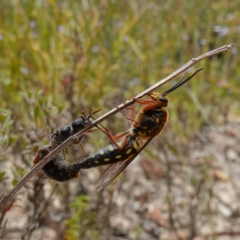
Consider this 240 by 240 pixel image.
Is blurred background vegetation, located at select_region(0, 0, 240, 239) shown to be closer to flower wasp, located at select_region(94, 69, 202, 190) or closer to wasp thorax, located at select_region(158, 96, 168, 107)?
flower wasp, located at select_region(94, 69, 202, 190)

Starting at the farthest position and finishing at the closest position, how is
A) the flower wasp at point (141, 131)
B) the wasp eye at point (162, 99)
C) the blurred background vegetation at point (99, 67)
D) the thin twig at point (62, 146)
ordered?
the blurred background vegetation at point (99, 67) → the flower wasp at point (141, 131) → the wasp eye at point (162, 99) → the thin twig at point (62, 146)

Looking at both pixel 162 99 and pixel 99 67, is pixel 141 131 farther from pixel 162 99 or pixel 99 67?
pixel 99 67

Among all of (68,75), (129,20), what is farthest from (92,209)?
(129,20)

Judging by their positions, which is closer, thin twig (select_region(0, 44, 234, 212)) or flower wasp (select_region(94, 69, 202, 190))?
thin twig (select_region(0, 44, 234, 212))

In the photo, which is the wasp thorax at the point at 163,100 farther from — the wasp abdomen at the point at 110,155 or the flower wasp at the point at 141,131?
the wasp abdomen at the point at 110,155

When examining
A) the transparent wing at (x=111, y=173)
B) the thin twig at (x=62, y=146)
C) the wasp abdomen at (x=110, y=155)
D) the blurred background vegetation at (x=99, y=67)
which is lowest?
the thin twig at (x=62, y=146)

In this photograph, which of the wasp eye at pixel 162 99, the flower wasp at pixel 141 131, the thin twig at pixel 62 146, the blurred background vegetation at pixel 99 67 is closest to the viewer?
the thin twig at pixel 62 146

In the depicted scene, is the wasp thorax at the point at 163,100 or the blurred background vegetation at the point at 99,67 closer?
the wasp thorax at the point at 163,100

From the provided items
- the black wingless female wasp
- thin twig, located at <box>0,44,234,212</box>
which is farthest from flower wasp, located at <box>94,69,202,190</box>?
thin twig, located at <box>0,44,234,212</box>

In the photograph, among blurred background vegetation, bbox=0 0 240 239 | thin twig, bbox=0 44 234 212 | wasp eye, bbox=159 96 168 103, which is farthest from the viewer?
blurred background vegetation, bbox=0 0 240 239

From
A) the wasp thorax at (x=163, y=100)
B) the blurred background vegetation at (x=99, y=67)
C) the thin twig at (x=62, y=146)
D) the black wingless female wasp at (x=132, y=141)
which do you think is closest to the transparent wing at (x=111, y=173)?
the black wingless female wasp at (x=132, y=141)
